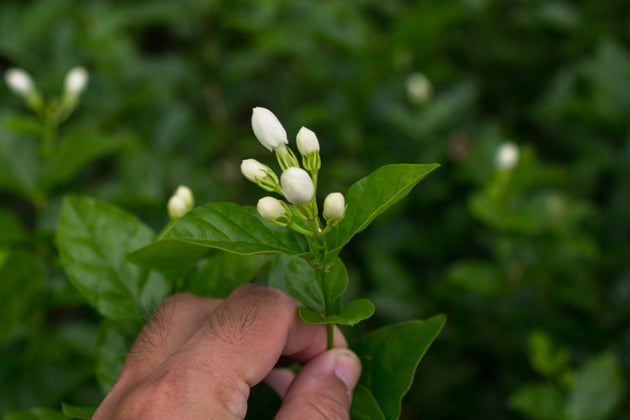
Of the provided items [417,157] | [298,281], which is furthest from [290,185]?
[417,157]

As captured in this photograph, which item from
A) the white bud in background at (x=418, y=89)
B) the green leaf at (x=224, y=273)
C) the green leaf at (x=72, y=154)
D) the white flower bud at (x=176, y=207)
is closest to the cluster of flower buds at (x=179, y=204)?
the white flower bud at (x=176, y=207)

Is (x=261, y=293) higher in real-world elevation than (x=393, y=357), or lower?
higher

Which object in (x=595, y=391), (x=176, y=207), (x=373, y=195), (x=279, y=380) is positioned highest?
(x=373, y=195)

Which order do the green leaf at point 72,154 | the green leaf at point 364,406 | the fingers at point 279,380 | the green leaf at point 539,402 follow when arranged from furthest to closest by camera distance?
the green leaf at point 72,154 → the green leaf at point 539,402 → the fingers at point 279,380 → the green leaf at point 364,406

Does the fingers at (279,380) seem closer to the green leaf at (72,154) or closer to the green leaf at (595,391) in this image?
the green leaf at (595,391)

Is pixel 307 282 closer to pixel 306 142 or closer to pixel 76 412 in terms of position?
pixel 306 142

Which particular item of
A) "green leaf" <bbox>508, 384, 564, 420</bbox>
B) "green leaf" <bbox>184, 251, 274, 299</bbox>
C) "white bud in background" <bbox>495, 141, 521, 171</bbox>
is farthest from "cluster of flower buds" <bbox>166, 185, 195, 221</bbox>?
"white bud in background" <bbox>495, 141, 521, 171</bbox>
